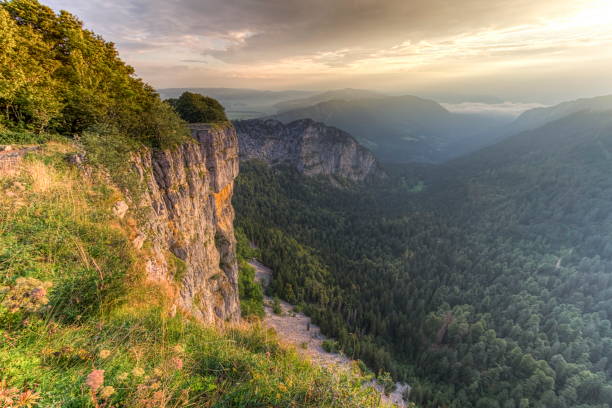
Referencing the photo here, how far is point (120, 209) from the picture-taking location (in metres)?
10.7

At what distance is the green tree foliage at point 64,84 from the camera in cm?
1251

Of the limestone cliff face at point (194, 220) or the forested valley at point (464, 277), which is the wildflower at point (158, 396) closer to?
the limestone cliff face at point (194, 220)

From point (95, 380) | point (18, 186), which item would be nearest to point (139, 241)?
point (18, 186)

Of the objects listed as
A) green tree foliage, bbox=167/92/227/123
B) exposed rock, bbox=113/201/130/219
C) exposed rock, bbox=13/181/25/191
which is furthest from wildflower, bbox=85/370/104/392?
green tree foliage, bbox=167/92/227/123

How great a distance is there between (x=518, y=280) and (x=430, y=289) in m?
30.0

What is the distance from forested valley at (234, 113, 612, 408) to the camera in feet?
170

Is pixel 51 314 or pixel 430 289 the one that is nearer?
pixel 51 314

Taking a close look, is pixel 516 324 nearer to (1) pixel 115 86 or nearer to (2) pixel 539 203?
(1) pixel 115 86

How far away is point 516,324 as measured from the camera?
64.6 metres

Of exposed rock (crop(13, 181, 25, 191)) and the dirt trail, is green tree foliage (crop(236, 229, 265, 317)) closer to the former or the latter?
the dirt trail

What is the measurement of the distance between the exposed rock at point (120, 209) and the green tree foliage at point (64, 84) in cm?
677

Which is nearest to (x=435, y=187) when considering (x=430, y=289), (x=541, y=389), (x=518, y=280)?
(x=518, y=280)

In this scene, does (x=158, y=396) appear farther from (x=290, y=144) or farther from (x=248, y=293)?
(x=290, y=144)

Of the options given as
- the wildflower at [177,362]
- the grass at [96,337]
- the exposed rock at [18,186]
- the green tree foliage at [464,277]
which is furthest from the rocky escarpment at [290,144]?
the wildflower at [177,362]
